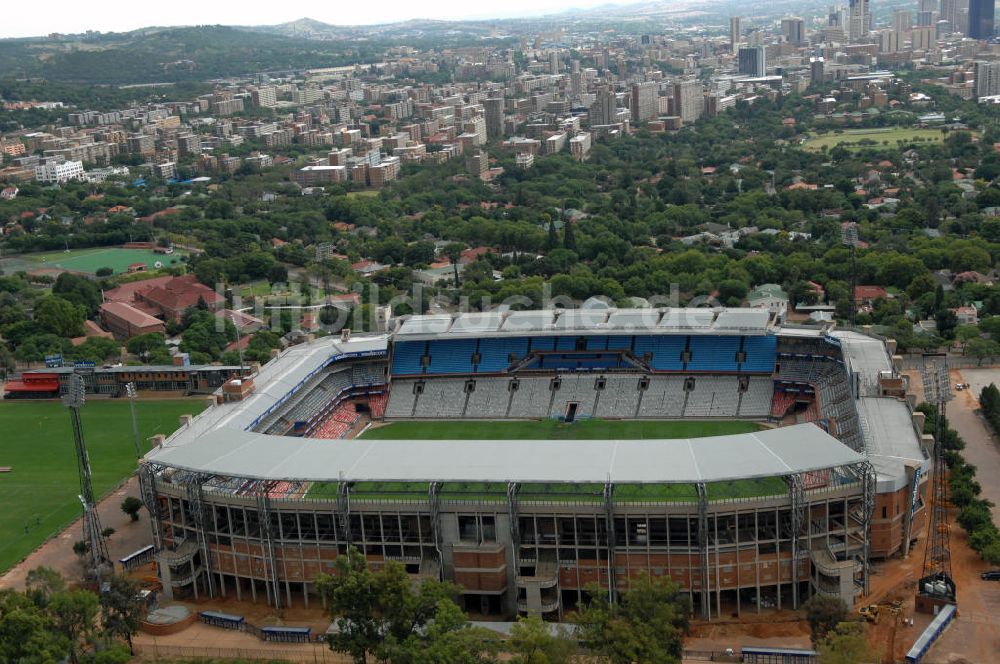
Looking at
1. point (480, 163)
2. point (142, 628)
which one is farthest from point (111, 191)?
point (142, 628)

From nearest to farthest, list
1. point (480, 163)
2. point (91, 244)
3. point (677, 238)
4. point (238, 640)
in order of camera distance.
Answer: point (238, 640)
point (677, 238)
point (91, 244)
point (480, 163)

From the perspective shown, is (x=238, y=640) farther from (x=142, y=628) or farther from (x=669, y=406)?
(x=669, y=406)

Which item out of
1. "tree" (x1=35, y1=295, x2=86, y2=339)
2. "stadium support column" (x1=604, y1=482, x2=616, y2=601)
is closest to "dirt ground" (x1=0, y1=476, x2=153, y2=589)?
"stadium support column" (x1=604, y1=482, x2=616, y2=601)

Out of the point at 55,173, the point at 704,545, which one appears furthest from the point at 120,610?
the point at 55,173

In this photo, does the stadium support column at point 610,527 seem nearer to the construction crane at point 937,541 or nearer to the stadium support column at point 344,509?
the stadium support column at point 344,509

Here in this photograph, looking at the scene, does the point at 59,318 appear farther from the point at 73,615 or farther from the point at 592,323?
the point at 73,615

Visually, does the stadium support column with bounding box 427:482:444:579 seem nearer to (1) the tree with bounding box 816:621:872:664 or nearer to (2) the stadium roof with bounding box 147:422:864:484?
(2) the stadium roof with bounding box 147:422:864:484

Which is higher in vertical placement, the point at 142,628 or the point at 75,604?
the point at 75,604
